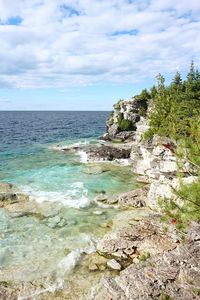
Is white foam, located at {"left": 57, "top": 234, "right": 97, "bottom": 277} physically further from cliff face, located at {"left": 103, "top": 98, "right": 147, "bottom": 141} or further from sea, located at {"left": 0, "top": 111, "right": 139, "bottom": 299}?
cliff face, located at {"left": 103, "top": 98, "right": 147, "bottom": 141}

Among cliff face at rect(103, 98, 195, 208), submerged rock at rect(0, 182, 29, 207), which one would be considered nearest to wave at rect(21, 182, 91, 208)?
submerged rock at rect(0, 182, 29, 207)

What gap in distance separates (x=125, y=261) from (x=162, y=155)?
16.1 meters

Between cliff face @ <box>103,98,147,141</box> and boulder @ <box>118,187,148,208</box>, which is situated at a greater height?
cliff face @ <box>103,98,147,141</box>

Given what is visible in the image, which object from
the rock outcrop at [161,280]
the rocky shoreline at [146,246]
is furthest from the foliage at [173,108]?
the rock outcrop at [161,280]

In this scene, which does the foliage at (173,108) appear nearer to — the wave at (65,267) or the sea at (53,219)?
the sea at (53,219)

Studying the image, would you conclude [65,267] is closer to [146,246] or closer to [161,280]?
[146,246]

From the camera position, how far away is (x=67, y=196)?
120ft

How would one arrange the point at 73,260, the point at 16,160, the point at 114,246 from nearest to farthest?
the point at 73,260 < the point at 114,246 < the point at 16,160

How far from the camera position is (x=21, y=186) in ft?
134

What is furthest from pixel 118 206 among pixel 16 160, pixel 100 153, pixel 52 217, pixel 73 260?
pixel 16 160

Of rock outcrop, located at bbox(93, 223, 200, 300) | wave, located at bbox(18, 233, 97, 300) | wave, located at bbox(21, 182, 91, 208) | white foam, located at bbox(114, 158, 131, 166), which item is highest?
rock outcrop, located at bbox(93, 223, 200, 300)

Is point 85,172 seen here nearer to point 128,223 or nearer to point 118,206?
point 118,206

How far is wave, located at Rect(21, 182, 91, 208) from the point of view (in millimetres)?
34384

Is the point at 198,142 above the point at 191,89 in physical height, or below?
below
